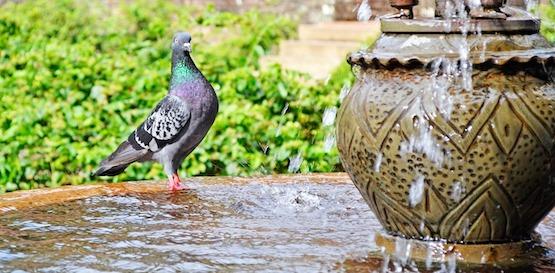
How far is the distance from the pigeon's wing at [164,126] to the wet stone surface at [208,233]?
308 millimetres

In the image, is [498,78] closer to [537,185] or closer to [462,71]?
[462,71]

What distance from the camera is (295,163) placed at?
21.9ft

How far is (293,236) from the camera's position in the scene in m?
4.36

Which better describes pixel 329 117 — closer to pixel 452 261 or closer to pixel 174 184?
pixel 174 184

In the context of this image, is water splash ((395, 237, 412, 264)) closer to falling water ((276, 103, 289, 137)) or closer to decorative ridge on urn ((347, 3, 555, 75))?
decorative ridge on urn ((347, 3, 555, 75))

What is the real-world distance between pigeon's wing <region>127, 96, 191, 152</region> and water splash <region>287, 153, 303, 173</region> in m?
1.15

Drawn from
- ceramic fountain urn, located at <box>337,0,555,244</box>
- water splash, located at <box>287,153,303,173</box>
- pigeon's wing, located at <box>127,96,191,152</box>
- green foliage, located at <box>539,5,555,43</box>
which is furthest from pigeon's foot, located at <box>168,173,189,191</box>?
green foliage, located at <box>539,5,555,43</box>

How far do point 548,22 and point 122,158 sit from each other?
526 cm

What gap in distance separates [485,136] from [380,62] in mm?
442

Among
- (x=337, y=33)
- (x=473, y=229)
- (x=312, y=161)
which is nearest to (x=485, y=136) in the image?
(x=473, y=229)

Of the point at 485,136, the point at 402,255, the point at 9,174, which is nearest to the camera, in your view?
the point at 485,136

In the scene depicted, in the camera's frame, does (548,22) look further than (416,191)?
Yes

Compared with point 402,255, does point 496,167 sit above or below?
above

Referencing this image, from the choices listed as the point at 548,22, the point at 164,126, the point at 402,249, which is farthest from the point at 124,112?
the point at 548,22
